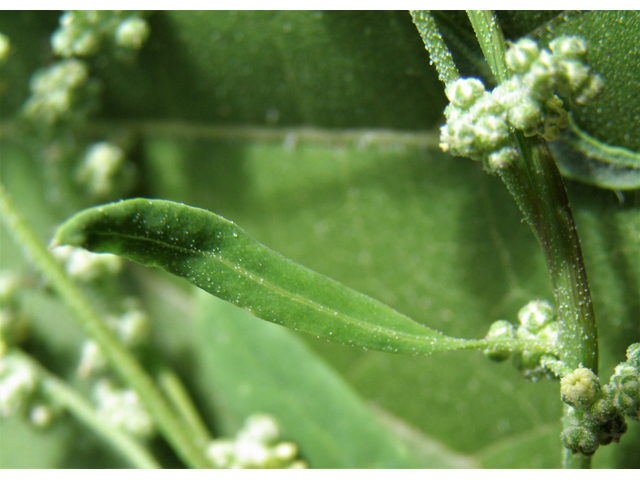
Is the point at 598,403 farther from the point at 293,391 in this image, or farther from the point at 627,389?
the point at 293,391

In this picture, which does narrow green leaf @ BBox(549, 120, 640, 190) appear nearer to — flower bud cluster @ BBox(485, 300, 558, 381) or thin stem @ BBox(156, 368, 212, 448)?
flower bud cluster @ BBox(485, 300, 558, 381)

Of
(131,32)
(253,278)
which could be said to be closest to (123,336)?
(131,32)

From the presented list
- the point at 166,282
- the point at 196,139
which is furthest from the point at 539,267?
the point at 166,282

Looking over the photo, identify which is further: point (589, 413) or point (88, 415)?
point (88, 415)

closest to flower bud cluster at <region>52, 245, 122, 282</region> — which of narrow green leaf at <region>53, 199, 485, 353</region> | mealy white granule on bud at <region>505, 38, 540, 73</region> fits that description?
narrow green leaf at <region>53, 199, 485, 353</region>

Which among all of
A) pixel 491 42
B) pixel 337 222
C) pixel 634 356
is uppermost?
pixel 337 222

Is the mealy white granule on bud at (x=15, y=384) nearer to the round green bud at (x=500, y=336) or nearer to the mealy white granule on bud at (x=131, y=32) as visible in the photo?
the mealy white granule on bud at (x=131, y=32)

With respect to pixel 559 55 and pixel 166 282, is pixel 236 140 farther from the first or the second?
pixel 559 55
